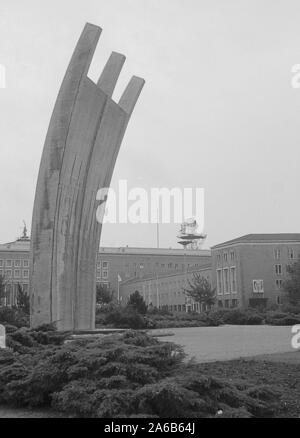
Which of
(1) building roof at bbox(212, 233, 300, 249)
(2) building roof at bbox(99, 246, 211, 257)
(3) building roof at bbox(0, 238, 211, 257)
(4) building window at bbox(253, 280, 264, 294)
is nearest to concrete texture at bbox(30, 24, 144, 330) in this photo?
(4) building window at bbox(253, 280, 264, 294)

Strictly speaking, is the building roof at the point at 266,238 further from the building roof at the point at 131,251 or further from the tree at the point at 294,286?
the building roof at the point at 131,251

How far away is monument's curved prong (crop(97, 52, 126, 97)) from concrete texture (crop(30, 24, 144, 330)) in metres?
0.03

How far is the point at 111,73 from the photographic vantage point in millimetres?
18141

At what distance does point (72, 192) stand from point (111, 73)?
4.31 meters

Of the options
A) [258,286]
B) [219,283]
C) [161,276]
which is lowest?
[258,286]

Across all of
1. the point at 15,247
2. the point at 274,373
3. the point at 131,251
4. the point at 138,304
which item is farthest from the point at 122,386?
the point at 131,251

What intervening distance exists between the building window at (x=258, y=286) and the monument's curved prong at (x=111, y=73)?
51.1 m

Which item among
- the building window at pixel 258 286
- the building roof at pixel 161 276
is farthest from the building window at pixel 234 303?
the building roof at pixel 161 276

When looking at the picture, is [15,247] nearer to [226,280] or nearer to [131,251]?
[131,251]

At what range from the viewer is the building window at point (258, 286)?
216 ft

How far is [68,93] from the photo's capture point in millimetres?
16359

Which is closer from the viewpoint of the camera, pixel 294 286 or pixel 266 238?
pixel 294 286

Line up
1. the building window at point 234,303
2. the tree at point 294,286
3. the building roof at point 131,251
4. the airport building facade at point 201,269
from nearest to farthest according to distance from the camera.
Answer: the tree at point 294,286
the airport building facade at point 201,269
the building window at point 234,303
the building roof at point 131,251
